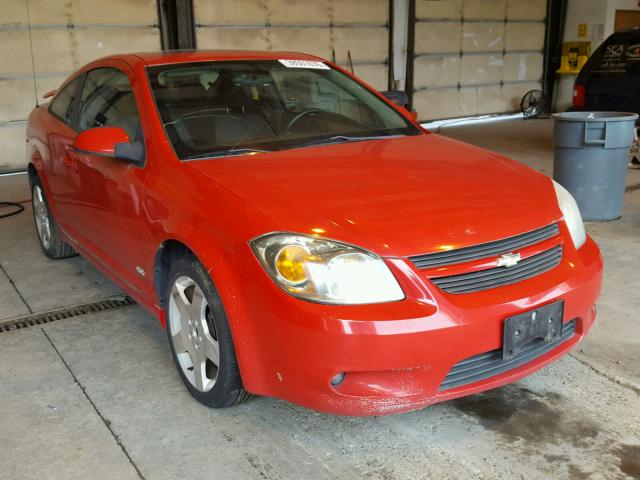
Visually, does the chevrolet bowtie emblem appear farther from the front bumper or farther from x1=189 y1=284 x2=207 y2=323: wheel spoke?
x1=189 y1=284 x2=207 y2=323: wheel spoke

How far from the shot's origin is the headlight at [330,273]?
202cm

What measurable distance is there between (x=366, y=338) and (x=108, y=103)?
7.05 feet

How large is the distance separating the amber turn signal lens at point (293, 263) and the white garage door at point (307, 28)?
7.86 metres

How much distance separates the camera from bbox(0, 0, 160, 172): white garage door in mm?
8086

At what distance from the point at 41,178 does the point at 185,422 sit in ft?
8.14

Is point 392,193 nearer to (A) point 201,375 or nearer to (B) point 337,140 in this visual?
(B) point 337,140

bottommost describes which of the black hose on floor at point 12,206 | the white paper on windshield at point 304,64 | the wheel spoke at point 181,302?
the black hose on floor at point 12,206

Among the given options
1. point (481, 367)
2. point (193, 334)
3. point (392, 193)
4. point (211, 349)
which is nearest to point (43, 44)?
point (193, 334)

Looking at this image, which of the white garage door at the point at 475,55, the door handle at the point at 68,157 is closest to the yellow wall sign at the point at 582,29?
the white garage door at the point at 475,55

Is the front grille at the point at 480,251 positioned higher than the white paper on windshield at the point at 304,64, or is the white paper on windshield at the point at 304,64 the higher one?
the white paper on windshield at the point at 304,64

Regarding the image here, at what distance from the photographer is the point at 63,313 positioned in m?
3.64

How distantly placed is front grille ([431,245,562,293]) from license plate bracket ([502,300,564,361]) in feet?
0.41

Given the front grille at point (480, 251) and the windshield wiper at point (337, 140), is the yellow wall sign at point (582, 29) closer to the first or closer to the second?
the windshield wiper at point (337, 140)

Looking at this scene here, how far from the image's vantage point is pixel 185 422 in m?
2.51
